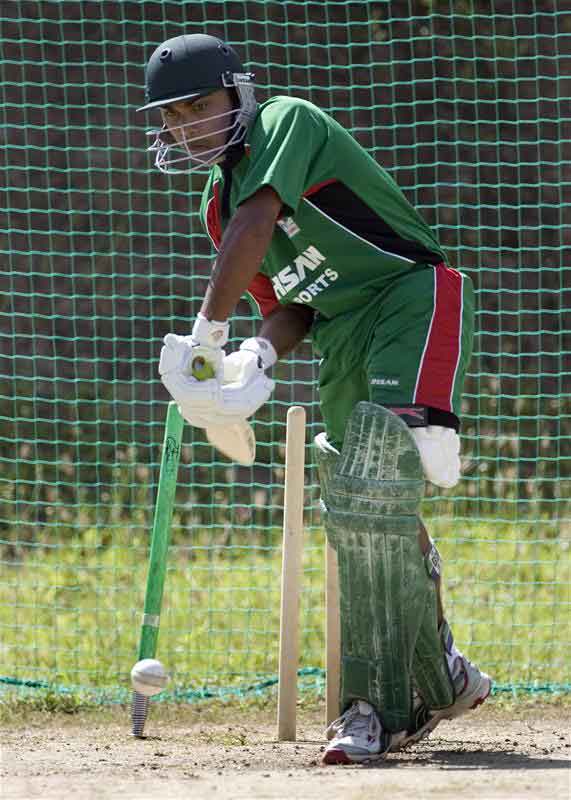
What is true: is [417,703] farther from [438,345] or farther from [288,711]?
[438,345]

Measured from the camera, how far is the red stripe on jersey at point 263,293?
429 cm

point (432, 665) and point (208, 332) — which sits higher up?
point (208, 332)

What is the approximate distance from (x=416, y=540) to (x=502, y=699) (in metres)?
1.87

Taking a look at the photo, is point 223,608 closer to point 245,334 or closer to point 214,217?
point 245,334

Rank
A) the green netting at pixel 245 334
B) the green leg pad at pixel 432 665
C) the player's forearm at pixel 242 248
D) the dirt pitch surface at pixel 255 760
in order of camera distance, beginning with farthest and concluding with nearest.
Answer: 1. the green netting at pixel 245 334
2. the green leg pad at pixel 432 665
3. the player's forearm at pixel 242 248
4. the dirt pitch surface at pixel 255 760

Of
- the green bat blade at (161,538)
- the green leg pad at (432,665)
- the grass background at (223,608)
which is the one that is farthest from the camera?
the grass background at (223,608)

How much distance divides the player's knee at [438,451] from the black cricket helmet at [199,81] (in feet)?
3.00

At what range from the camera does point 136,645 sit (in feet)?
20.0

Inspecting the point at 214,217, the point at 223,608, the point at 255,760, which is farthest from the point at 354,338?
the point at 223,608

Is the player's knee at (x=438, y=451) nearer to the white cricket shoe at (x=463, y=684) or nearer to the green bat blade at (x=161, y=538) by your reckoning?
the white cricket shoe at (x=463, y=684)

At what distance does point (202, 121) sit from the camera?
3.80m

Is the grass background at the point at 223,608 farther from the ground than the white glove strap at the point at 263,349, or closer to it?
closer to it

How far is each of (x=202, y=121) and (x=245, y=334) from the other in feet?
14.3

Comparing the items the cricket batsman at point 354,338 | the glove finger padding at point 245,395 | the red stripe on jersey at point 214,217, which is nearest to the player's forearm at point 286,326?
the cricket batsman at point 354,338
